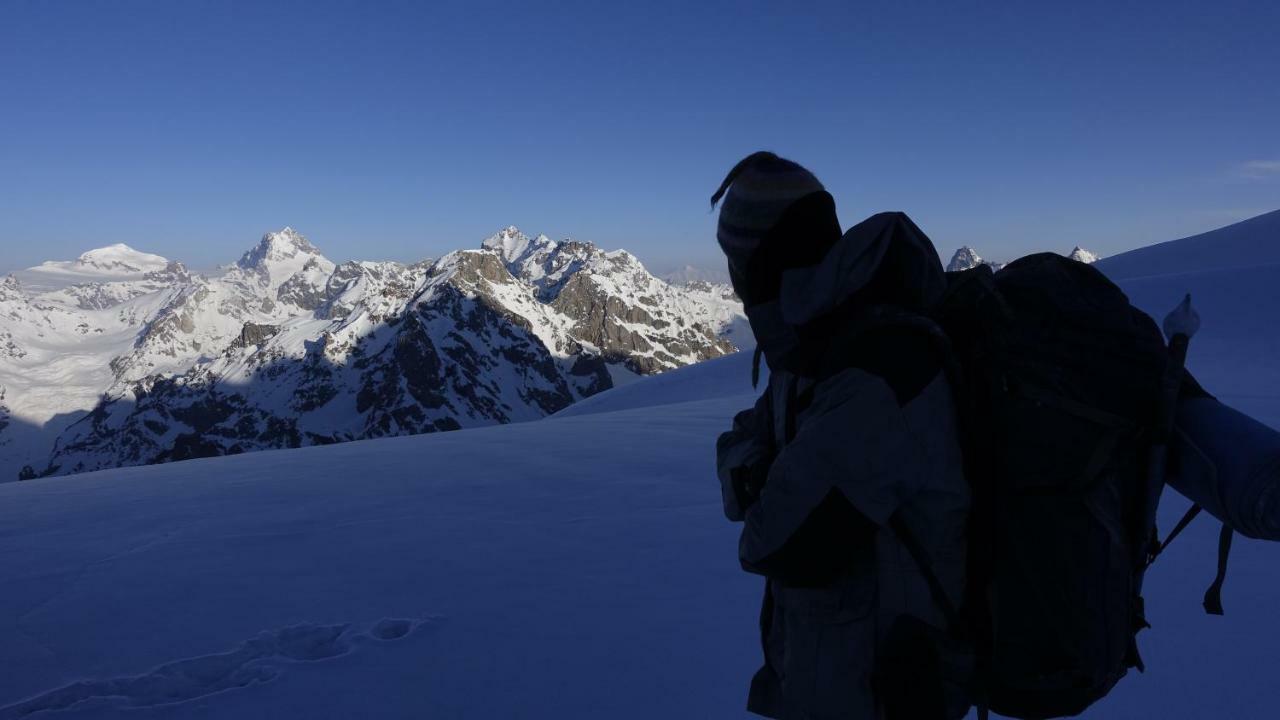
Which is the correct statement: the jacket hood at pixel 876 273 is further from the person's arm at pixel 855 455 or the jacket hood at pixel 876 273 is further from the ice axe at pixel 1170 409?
the ice axe at pixel 1170 409

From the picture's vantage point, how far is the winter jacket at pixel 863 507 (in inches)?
62.5

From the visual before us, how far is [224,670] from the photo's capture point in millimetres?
3227

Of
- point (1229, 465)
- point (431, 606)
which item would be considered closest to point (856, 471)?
point (1229, 465)

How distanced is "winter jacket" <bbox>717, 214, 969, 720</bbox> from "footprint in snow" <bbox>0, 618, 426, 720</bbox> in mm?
2522

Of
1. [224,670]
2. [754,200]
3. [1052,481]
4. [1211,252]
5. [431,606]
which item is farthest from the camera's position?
[1211,252]

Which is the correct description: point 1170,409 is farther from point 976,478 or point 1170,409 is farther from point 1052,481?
point 976,478

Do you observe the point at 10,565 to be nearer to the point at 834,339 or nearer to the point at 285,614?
the point at 285,614

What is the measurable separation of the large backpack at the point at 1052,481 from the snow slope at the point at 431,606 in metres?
1.47

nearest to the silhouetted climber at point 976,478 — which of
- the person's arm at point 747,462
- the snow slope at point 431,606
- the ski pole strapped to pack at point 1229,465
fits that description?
the ski pole strapped to pack at point 1229,465

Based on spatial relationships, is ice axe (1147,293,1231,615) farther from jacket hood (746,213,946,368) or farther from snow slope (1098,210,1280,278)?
snow slope (1098,210,1280,278)

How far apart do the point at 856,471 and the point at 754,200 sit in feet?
2.51

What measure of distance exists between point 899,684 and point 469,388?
Answer: 198446mm

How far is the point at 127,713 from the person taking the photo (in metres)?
2.90

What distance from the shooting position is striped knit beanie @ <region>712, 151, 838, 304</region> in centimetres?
181
